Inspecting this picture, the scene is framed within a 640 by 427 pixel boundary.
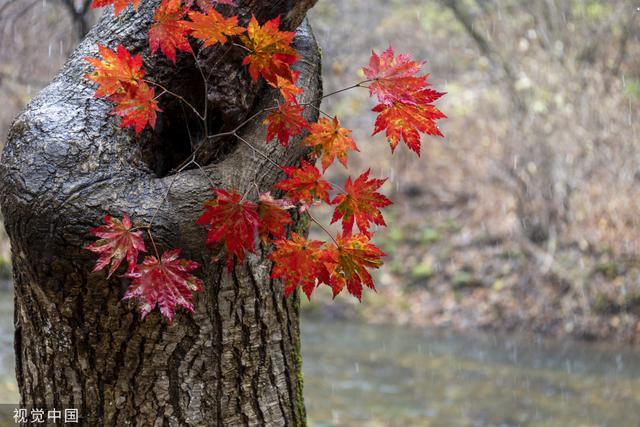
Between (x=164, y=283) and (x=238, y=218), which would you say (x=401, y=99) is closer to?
(x=238, y=218)

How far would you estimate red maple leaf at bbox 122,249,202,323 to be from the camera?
5.32ft

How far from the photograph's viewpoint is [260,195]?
5.74 ft

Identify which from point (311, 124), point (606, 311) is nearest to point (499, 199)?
point (606, 311)

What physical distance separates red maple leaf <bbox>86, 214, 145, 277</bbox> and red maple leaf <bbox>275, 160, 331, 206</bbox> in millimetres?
407

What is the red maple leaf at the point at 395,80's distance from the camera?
1792 mm

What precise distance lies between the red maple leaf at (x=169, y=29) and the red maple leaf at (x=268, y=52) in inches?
6.3

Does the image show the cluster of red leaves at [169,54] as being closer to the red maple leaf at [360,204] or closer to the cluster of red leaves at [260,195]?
the cluster of red leaves at [260,195]

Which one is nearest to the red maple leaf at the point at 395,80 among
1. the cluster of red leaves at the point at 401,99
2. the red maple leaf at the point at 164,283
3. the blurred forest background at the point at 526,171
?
the cluster of red leaves at the point at 401,99

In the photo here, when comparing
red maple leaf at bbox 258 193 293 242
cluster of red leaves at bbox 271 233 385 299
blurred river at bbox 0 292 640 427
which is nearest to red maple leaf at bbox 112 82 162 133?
red maple leaf at bbox 258 193 293 242

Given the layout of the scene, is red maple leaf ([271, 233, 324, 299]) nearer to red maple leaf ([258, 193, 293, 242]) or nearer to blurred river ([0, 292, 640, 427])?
red maple leaf ([258, 193, 293, 242])

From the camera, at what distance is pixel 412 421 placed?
5488 mm

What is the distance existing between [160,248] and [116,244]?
0.13 meters

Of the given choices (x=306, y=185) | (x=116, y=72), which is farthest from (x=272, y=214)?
(x=116, y=72)

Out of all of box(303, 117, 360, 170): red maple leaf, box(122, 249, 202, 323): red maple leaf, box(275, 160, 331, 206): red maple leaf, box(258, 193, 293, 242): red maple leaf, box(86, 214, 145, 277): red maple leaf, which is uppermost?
box(303, 117, 360, 170): red maple leaf
